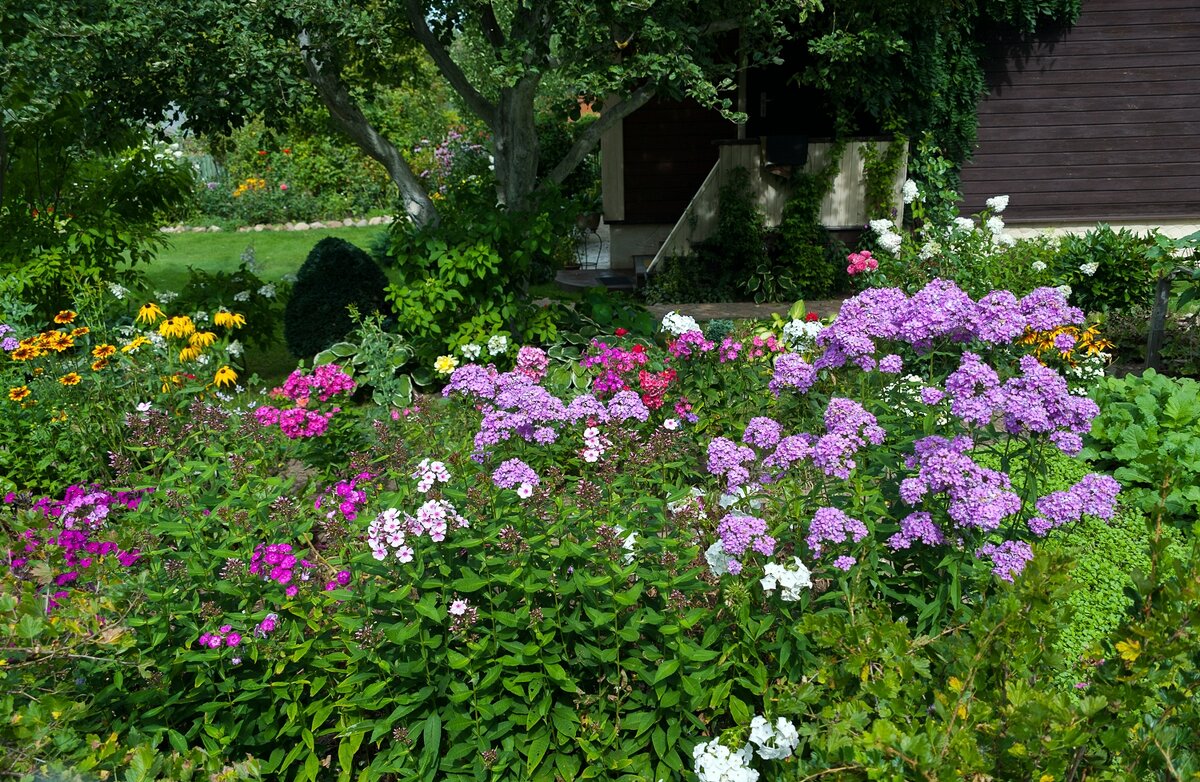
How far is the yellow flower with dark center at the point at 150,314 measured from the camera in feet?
19.5

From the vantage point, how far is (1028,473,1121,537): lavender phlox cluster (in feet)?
8.87

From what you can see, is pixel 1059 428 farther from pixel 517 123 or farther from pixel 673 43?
pixel 517 123

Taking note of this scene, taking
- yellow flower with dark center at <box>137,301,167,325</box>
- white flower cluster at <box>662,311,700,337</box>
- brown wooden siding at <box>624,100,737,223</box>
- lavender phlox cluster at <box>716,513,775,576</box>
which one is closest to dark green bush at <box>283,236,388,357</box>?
yellow flower with dark center at <box>137,301,167,325</box>

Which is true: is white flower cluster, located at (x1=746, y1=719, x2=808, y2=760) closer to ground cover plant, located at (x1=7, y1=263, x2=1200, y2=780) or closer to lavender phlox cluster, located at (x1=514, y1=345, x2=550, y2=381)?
ground cover plant, located at (x1=7, y1=263, x2=1200, y2=780)

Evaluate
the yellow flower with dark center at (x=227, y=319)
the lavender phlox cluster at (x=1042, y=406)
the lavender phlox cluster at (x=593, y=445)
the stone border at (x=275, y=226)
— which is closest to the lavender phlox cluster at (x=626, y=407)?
the lavender phlox cluster at (x=593, y=445)

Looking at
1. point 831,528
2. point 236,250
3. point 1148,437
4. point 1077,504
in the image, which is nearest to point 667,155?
point 236,250

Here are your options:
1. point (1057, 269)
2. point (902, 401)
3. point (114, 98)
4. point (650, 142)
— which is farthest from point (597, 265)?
point (902, 401)

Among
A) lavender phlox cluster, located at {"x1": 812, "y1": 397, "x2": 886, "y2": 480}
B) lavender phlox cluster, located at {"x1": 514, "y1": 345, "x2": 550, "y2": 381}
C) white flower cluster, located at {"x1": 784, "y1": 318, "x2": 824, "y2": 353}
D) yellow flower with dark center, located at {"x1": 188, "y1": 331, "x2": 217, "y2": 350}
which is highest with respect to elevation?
lavender phlox cluster, located at {"x1": 812, "y1": 397, "x2": 886, "y2": 480}

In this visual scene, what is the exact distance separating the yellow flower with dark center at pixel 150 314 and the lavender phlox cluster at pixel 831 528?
487cm

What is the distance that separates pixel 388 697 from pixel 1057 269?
22.5ft

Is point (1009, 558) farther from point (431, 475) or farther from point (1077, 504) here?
point (431, 475)

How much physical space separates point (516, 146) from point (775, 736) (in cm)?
596

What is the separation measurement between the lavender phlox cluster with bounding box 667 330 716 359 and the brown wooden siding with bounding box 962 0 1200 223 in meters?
6.86

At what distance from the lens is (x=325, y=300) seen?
24.2 ft
